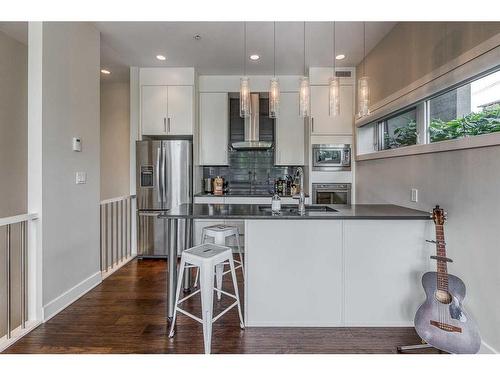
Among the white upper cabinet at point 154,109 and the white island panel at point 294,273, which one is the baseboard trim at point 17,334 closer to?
the white island panel at point 294,273

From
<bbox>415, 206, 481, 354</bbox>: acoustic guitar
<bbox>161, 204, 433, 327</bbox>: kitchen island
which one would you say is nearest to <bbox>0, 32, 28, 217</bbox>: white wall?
<bbox>161, 204, 433, 327</bbox>: kitchen island

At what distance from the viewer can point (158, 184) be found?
4.11 m

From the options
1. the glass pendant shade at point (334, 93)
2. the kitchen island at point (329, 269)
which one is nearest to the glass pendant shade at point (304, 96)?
the glass pendant shade at point (334, 93)

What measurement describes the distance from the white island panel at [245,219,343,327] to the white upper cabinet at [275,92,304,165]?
238 cm

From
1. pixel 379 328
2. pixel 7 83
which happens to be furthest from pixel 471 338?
pixel 7 83

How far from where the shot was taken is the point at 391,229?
2.23m

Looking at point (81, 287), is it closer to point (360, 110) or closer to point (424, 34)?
point (360, 110)

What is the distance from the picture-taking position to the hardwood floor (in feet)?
6.49

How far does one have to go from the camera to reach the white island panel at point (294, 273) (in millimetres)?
2232

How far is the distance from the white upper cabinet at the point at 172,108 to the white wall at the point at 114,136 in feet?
3.50

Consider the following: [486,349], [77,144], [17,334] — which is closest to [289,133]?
[77,144]

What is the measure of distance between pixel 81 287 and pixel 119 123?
3.12 metres

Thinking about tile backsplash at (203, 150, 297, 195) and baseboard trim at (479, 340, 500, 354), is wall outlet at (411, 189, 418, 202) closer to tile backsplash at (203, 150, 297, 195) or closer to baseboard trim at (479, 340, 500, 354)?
baseboard trim at (479, 340, 500, 354)

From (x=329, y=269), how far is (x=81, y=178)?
2.45 meters
